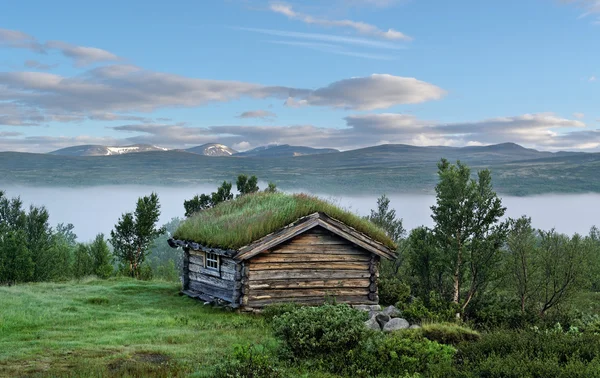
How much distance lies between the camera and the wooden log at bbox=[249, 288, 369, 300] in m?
20.1

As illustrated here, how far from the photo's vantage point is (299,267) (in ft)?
68.0

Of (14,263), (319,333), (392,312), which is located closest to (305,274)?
(392,312)

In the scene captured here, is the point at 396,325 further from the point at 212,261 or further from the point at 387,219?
the point at 387,219

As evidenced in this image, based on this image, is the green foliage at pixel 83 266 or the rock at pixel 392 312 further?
the green foliage at pixel 83 266

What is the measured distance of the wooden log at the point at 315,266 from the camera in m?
20.2

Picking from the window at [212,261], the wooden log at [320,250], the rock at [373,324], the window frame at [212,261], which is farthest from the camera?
the window at [212,261]

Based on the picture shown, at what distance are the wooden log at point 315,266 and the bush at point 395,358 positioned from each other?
8.58 m

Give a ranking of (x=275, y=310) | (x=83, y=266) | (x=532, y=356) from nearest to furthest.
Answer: (x=532, y=356)
(x=275, y=310)
(x=83, y=266)

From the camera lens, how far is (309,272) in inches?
820

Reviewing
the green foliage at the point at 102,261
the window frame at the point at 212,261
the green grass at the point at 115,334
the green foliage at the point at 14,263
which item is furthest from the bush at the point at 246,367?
the green foliage at the point at 14,263

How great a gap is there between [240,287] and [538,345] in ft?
37.5

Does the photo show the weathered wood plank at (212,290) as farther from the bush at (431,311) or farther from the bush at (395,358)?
the bush at (395,358)

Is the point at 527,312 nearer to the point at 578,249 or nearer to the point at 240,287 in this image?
the point at 578,249

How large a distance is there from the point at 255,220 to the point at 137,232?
1893 centimetres
